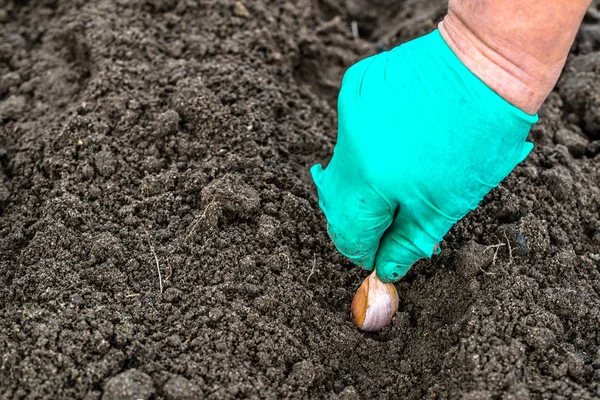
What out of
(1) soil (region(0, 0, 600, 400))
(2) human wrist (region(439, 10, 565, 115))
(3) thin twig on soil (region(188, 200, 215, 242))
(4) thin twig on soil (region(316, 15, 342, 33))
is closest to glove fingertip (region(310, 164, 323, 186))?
(1) soil (region(0, 0, 600, 400))

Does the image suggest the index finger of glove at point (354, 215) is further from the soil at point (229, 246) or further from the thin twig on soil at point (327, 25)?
the thin twig on soil at point (327, 25)

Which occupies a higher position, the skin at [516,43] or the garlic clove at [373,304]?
the skin at [516,43]

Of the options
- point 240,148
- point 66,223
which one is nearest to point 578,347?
point 240,148

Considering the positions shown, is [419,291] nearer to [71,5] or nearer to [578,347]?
[578,347]

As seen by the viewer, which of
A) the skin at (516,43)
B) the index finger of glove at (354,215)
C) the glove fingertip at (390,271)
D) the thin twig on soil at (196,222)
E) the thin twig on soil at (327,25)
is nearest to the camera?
the skin at (516,43)

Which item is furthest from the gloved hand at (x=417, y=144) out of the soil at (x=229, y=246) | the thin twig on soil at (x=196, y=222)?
the thin twig on soil at (x=196, y=222)

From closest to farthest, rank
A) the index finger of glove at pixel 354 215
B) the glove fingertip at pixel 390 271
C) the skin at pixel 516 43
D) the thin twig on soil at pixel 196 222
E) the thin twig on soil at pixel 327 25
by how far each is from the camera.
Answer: the skin at pixel 516 43
the index finger of glove at pixel 354 215
the glove fingertip at pixel 390 271
the thin twig on soil at pixel 196 222
the thin twig on soil at pixel 327 25

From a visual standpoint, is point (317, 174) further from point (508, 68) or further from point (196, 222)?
point (508, 68)
